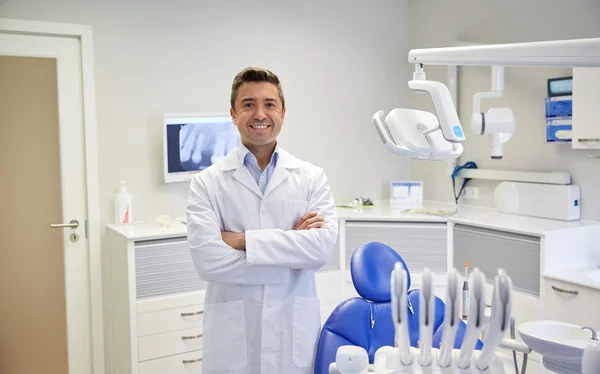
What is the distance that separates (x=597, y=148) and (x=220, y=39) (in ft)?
7.10

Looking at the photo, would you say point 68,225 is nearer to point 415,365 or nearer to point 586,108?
point 415,365

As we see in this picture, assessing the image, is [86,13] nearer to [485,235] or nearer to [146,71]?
[146,71]

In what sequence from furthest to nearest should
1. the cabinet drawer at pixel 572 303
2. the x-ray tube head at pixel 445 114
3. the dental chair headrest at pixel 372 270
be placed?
the cabinet drawer at pixel 572 303 < the dental chair headrest at pixel 372 270 < the x-ray tube head at pixel 445 114

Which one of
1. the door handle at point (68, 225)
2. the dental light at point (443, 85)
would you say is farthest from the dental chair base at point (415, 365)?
the door handle at point (68, 225)

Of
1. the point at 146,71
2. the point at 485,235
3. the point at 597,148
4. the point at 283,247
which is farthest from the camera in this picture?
the point at 146,71

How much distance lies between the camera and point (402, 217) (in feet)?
12.6

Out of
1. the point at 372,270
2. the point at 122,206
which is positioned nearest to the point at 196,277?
the point at 122,206

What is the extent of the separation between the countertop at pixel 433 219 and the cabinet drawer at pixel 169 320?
1.28 ft

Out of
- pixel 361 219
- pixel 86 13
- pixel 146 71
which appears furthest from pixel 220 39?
pixel 361 219

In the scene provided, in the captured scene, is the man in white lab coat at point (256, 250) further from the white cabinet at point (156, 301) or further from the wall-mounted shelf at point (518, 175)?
the wall-mounted shelf at point (518, 175)

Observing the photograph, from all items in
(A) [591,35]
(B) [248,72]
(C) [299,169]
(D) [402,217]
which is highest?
(A) [591,35]

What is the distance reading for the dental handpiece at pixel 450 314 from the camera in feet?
4.41

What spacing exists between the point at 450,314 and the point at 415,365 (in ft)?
0.60

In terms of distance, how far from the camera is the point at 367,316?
2.29m
